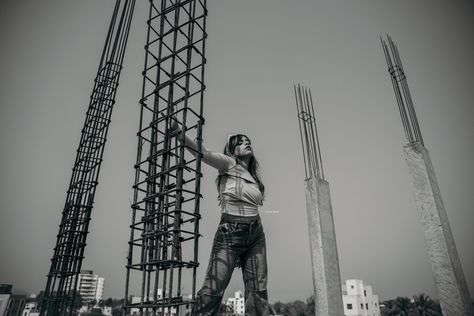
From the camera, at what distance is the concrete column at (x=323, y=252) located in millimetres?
5500

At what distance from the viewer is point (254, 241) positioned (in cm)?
233

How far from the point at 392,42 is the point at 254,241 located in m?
7.79

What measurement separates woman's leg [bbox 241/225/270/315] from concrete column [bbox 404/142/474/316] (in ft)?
13.1

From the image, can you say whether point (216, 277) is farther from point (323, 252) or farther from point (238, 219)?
point (323, 252)

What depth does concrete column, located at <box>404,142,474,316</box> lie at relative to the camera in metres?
4.59

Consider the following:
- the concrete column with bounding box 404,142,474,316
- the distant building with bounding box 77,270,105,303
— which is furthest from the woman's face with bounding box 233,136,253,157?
the distant building with bounding box 77,270,105,303

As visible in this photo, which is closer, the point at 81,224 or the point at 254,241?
the point at 254,241

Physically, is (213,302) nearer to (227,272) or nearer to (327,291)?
(227,272)

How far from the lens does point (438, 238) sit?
16.1 feet

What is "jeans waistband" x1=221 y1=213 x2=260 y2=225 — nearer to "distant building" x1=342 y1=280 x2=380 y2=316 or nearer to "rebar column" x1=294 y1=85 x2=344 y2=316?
"rebar column" x1=294 y1=85 x2=344 y2=316

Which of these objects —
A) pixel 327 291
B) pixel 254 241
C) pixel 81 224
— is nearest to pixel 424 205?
pixel 327 291

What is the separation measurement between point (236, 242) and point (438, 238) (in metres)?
4.27

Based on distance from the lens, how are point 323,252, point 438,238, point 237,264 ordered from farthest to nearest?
point 323,252 < point 438,238 < point 237,264

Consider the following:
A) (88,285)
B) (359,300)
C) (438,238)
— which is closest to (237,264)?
(438,238)
